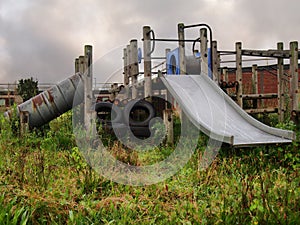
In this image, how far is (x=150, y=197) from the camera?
13.1 feet

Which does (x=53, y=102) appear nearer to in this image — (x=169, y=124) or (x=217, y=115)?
(x=169, y=124)

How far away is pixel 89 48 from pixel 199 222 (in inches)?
234

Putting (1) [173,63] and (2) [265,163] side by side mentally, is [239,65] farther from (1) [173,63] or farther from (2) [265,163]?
(1) [173,63]

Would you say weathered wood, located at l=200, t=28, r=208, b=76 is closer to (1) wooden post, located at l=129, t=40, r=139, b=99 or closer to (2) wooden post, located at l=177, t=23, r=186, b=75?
(2) wooden post, located at l=177, t=23, r=186, b=75

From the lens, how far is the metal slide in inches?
242

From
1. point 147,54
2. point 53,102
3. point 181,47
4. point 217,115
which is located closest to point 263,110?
point 181,47

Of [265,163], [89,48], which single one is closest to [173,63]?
[89,48]

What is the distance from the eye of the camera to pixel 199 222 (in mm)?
3090

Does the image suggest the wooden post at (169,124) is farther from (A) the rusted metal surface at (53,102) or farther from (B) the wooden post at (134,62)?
(A) the rusted metal surface at (53,102)

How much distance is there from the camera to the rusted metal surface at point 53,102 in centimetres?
958

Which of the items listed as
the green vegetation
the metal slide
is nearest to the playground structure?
the metal slide

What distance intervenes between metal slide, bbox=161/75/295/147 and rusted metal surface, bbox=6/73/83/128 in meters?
2.70

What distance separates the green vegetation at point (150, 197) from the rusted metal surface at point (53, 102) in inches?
154

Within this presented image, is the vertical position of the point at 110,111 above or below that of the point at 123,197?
above
